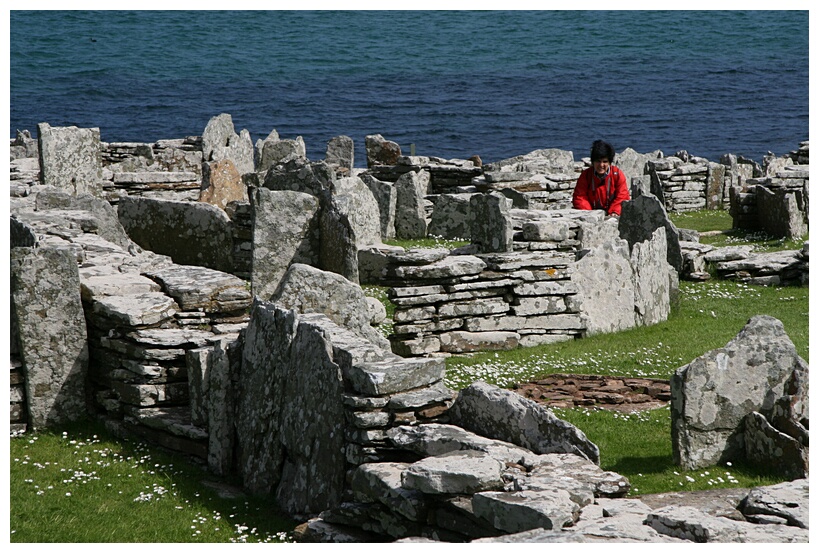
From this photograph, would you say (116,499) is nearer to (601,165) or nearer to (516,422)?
(516,422)

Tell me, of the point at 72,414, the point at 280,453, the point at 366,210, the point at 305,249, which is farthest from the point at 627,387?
the point at 366,210

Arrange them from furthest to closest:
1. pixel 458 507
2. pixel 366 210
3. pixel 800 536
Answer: pixel 366 210
pixel 458 507
pixel 800 536

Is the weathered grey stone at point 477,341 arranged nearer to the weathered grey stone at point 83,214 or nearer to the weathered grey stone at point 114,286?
the weathered grey stone at point 114,286

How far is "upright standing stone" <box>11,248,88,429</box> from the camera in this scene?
9.67 meters

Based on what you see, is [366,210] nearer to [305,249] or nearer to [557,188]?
[305,249]

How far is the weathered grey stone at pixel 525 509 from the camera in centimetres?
561

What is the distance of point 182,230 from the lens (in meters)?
17.2

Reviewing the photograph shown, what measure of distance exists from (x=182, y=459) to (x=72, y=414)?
60.4 inches

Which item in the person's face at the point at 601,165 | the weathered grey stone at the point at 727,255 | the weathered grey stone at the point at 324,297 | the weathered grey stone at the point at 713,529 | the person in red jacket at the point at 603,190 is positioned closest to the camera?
the weathered grey stone at the point at 713,529

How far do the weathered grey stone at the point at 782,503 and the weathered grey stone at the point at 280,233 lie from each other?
32.6 ft

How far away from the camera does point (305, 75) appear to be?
305 feet

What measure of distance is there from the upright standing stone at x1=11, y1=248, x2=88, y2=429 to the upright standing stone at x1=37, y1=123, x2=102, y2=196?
42.3ft

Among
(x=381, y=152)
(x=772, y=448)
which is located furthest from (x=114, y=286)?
(x=381, y=152)

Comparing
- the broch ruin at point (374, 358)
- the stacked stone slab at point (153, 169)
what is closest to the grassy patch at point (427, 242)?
the broch ruin at point (374, 358)
